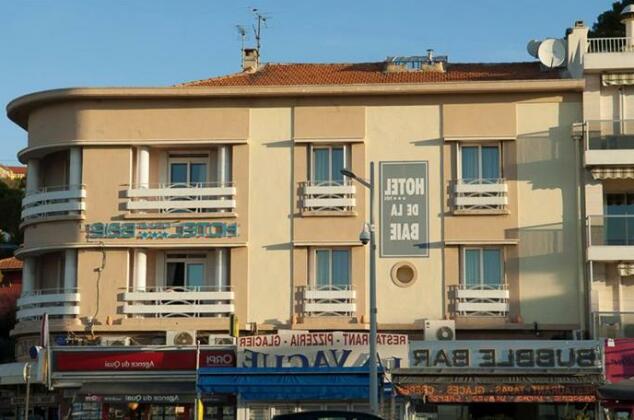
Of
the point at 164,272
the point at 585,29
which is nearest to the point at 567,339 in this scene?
the point at 585,29

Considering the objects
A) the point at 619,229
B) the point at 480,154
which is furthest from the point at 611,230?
the point at 480,154

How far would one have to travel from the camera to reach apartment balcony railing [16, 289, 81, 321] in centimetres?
3388

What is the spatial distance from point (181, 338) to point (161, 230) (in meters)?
3.21

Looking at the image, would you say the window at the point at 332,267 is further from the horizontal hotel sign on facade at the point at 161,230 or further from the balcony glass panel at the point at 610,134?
the balcony glass panel at the point at 610,134

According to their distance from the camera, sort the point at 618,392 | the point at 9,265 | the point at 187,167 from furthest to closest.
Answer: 1. the point at 9,265
2. the point at 187,167
3. the point at 618,392

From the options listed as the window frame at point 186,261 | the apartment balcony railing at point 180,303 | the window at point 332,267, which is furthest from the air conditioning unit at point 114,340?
the window at point 332,267

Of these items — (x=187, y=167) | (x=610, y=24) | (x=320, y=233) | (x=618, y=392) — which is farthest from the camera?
(x=610, y=24)

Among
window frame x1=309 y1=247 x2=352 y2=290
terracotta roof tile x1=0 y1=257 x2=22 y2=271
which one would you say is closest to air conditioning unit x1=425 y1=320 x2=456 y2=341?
window frame x1=309 y1=247 x2=352 y2=290

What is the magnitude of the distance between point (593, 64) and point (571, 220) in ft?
14.5

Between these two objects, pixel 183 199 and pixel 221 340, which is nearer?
pixel 221 340

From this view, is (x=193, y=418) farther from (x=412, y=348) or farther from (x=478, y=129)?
(x=478, y=129)

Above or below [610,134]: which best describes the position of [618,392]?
below

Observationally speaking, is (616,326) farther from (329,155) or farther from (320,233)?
(329,155)

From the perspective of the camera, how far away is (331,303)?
33.3m
